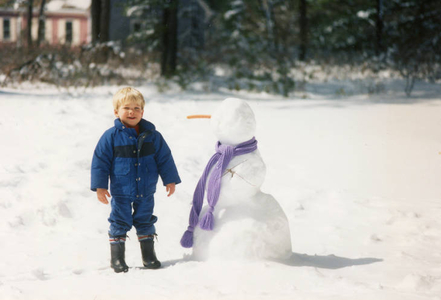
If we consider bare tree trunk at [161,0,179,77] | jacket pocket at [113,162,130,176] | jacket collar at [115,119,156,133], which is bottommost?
jacket pocket at [113,162,130,176]

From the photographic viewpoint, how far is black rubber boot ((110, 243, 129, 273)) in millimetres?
3633

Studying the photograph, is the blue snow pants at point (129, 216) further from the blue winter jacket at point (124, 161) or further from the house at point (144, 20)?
the house at point (144, 20)

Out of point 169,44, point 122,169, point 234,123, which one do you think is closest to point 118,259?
point 122,169

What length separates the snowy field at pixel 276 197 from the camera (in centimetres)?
323

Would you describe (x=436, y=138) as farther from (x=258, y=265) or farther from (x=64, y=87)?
(x=64, y=87)

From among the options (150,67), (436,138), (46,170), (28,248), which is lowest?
(28,248)

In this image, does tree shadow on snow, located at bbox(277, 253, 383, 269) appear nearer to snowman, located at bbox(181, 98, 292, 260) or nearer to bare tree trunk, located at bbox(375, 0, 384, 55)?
snowman, located at bbox(181, 98, 292, 260)

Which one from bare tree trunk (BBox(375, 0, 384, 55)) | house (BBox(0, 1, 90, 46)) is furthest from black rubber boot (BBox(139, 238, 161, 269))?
house (BBox(0, 1, 90, 46))

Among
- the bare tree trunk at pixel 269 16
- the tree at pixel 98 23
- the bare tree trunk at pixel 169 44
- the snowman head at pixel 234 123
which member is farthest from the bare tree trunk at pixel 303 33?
the snowman head at pixel 234 123

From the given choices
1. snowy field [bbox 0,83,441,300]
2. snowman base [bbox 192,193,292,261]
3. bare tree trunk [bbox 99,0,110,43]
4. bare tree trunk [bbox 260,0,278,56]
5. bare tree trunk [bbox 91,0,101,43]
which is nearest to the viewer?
Answer: snowy field [bbox 0,83,441,300]

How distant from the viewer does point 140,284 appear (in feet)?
10.6

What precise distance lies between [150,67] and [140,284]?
12981 millimetres

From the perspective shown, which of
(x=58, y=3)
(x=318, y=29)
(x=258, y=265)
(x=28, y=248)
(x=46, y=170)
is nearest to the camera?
(x=258, y=265)

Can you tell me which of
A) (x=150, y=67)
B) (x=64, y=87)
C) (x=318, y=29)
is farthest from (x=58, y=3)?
(x=64, y=87)
